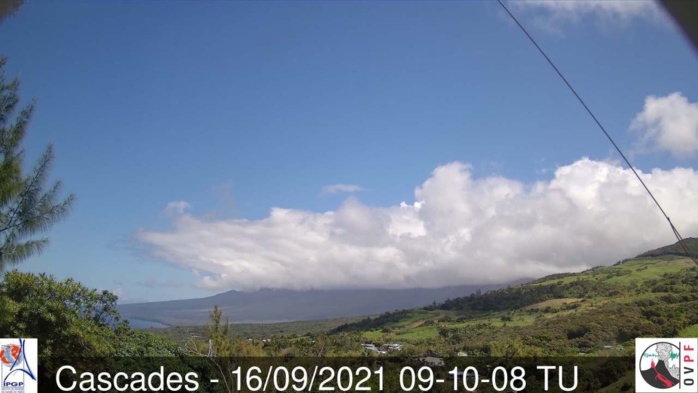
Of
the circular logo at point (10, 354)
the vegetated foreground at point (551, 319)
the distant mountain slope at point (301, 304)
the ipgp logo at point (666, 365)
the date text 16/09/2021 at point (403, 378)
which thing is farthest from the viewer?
the distant mountain slope at point (301, 304)

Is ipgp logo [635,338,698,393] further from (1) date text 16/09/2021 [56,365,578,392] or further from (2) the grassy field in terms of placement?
(2) the grassy field

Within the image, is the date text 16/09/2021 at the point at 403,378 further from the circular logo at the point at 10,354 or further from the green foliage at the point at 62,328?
the circular logo at the point at 10,354

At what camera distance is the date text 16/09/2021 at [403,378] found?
830 cm

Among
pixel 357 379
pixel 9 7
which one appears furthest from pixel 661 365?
pixel 9 7

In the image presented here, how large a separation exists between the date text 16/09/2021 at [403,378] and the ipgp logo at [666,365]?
360 centimetres

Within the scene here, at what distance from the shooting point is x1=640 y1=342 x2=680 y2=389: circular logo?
4.59 metres

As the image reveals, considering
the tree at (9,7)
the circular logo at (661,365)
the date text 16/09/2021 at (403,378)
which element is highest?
the tree at (9,7)

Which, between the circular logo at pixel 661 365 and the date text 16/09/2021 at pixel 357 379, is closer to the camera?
the circular logo at pixel 661 365

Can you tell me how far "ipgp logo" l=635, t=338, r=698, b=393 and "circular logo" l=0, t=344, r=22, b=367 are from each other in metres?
7.11

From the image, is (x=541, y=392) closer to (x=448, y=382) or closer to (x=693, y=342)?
(x=448, y=382)

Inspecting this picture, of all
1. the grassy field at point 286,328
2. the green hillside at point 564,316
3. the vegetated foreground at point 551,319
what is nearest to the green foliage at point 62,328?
the vegetated foreground at point 551,319

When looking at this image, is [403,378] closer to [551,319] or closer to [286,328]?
[551,319]

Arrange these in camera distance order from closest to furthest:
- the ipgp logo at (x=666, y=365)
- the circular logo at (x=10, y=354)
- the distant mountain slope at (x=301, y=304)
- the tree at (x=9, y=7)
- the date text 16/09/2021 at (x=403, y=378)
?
the tree at (x=9, y=7)
the ipgp logo at (x=666, y=365)
the circular logo at (x=10, y=354)
the date text 16/09/2021 at (x=403, y=378)
the distant mountain slope at (x=301, y=304)

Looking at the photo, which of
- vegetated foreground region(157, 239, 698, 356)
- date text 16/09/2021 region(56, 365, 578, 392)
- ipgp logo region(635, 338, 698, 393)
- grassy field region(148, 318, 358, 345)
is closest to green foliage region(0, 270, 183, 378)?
date text 16/09/2021 region(56, 365, 578, 392)
